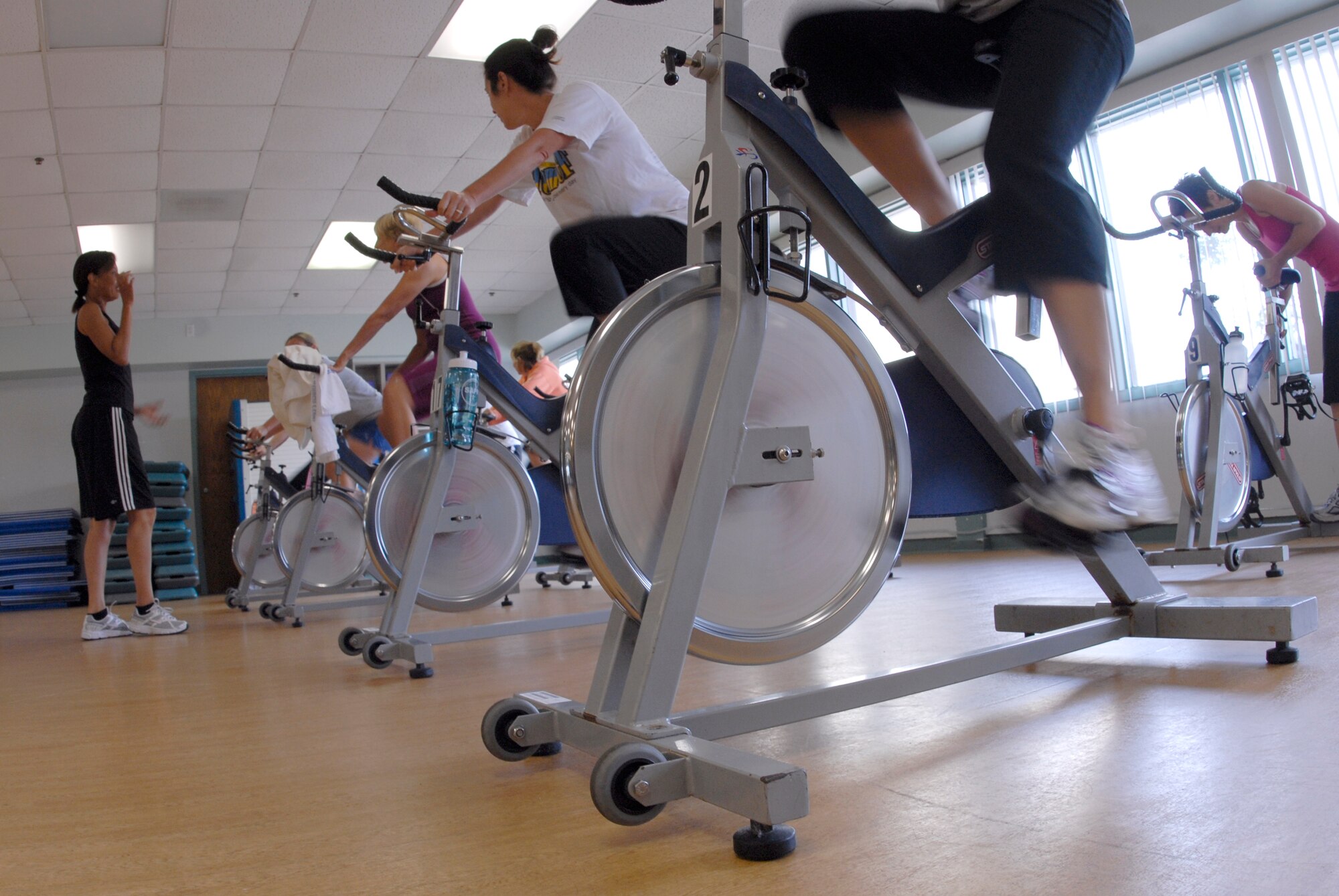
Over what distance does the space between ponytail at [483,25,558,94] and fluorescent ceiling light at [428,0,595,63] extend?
2558 mm

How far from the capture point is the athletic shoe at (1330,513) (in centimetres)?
353

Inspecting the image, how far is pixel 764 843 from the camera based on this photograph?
733 millimetres

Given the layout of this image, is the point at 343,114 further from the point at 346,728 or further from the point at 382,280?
the point at 346,728

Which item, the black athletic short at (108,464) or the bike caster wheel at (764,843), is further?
the black athletic short at (108,464)

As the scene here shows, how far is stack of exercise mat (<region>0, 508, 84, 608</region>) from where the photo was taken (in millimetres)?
8023

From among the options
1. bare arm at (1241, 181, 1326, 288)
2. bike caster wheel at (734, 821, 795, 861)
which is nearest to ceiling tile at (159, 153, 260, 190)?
bare arm at (1241, 181, 1326, 288)

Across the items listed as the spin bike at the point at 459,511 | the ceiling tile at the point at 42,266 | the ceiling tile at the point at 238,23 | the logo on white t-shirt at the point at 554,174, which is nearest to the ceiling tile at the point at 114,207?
the ceiling tile at the point at 42,266

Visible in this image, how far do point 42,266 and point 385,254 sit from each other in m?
7.07

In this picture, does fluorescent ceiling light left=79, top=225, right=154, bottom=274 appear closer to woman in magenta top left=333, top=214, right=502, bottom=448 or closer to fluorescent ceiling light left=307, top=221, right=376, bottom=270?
fluorescent ceiling light left=307, top=221, right=376, bottom=270

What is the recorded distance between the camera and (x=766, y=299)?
102cm

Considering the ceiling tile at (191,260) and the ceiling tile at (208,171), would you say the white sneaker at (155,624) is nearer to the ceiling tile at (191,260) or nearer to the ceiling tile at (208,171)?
the ceiling tile at (208,171)

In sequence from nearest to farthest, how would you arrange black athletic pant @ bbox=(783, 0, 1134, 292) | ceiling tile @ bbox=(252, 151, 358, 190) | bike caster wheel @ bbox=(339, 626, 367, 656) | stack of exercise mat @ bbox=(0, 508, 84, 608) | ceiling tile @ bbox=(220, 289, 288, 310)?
black athletic pant @ bbox=(783, 0, 1134, 292) → bike caster wheel @ bbox=(339, 626, 367, 656) → ceiling tile @ bbox=(252, 151, 358, 190) → stack of exercise mat @ bbox=(0, 508, 84, 608) → ceiling tile @ bbox=(220, 289, 288, 310)

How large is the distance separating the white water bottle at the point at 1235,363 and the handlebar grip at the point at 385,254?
254 cm

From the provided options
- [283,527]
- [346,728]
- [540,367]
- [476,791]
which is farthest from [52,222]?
[476,791]
